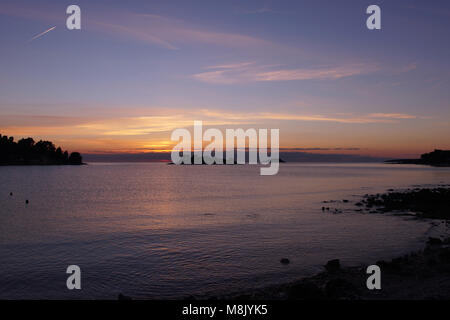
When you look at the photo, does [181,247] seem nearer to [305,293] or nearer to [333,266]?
[333,266]

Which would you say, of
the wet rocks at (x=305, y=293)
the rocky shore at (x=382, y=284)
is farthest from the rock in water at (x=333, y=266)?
the wet rocks at (x=305, y=293)

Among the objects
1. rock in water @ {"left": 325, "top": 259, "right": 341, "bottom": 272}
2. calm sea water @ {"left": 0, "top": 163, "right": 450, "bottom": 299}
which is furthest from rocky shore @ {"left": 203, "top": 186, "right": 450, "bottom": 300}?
calm sea water @ {"left": 0, "top": 163, "right": 450, "bottom": 299}

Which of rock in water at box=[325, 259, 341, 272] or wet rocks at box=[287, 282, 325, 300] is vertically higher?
wet rocks at box=[287, 282, 325, 300]

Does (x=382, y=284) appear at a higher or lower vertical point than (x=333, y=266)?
higher

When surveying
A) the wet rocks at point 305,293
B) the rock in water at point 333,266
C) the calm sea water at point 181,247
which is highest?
the wet rocks at point 305,293

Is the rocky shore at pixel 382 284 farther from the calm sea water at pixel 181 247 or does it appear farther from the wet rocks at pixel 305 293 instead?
the calm sea water at pixel 181 247

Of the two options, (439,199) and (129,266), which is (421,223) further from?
(129,266)

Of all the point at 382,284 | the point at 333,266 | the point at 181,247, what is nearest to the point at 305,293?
the point at 382,284

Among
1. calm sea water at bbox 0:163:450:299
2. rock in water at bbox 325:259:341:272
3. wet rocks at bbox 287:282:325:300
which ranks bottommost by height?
calm sea water at bbox 0:163:450:299

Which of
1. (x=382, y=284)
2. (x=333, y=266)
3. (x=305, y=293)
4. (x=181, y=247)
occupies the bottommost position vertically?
(x=181, y=247)

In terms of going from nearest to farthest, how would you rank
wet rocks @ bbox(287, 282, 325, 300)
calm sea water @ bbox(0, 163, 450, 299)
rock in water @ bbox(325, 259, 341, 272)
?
wet rocks @ bbox(287, 282, 325, 300) → calm sea water @ bbox(0, 163, 450, 299) → rock in water @ bbox(325, 259, 341, 272)

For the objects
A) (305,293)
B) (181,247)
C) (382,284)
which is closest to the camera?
(305,293)

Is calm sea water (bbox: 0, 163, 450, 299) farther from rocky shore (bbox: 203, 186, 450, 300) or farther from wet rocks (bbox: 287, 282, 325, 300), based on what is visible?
wet rocks (bbox: 287, 282, 325, 300)
